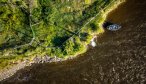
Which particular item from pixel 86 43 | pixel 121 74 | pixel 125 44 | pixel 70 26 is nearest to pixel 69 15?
pixel 70 26

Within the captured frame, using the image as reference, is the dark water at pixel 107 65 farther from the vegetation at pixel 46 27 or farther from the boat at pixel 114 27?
the vegetation at pixel 46 27

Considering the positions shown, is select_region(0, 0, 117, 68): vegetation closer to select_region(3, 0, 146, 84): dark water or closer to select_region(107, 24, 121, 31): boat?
select_region(107, 24, 121, 31): boat

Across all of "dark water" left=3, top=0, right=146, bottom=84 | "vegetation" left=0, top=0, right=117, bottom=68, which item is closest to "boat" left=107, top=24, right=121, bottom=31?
"dark water" left=3, top=0, right=146, bottom=84

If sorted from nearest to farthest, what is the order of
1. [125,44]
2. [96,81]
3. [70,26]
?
1. [96,81]
2. [125,44]
3. [70,26]

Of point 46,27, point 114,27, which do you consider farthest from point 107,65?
point 46,27

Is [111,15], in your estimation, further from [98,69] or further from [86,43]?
[98,69]

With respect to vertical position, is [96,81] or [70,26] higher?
[70,26]
